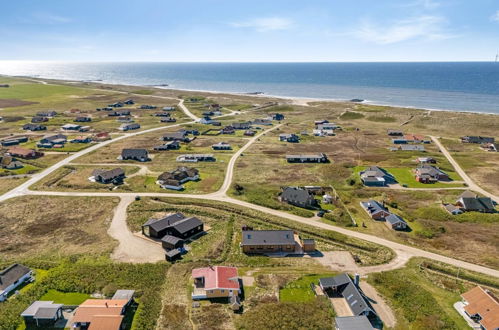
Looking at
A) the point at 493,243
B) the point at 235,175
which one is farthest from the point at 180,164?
the point at 493,243

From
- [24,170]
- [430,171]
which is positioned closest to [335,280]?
[430,171]

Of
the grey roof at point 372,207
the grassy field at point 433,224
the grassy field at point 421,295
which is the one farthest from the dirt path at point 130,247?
the grey roof at point 372,207

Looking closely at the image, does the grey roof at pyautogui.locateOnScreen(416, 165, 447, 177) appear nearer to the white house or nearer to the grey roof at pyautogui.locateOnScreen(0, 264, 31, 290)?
the white house

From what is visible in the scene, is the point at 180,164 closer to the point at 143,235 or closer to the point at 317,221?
the point at 143,235

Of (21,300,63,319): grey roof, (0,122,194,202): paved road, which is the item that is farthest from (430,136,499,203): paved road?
(0,122,194,202): paved road

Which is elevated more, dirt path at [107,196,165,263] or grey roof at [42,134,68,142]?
grey roof at [42,134,68,142]

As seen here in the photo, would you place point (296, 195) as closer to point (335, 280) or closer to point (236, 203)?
point (236, 203)
